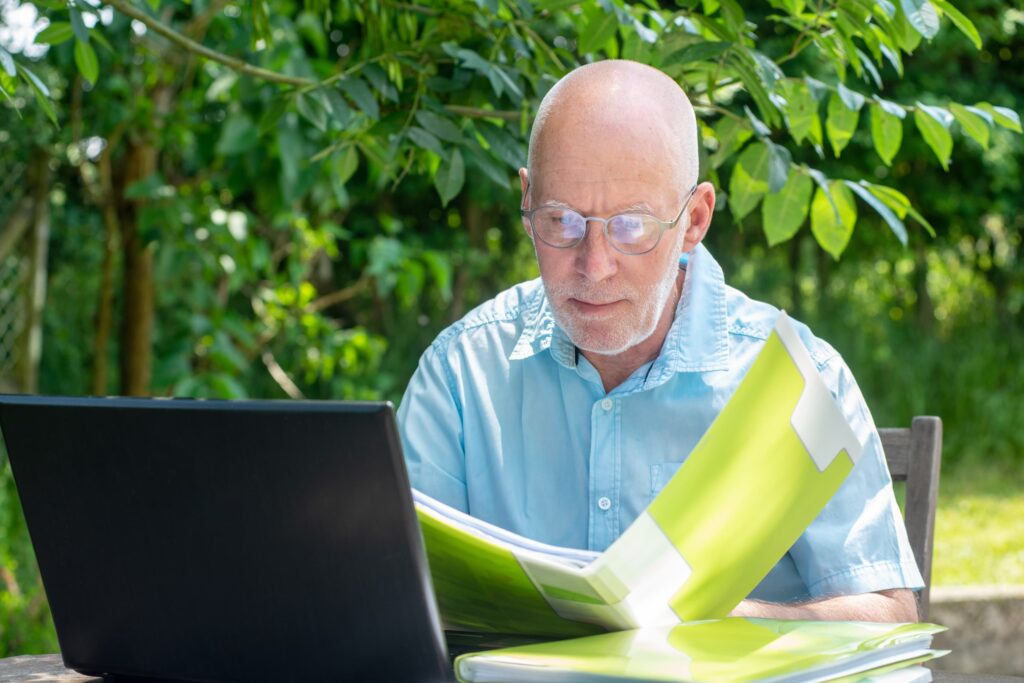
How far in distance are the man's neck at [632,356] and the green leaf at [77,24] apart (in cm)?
92

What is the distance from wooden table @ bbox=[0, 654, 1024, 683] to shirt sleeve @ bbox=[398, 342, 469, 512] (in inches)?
19.5

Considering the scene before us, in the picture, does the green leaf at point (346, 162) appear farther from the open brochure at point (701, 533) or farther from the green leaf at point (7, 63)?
the open brochure at point (701, 533)

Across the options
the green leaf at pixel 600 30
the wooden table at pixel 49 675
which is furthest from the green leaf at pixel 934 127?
the wooden table at pixel 49 675

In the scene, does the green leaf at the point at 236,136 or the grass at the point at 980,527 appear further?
the grass at the point at 980,527

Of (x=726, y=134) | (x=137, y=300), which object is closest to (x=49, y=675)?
(x=726, y=134)

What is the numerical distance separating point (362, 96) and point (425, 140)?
0.17 meters

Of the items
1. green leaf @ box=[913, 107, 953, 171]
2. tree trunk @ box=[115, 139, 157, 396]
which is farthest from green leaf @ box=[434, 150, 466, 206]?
tree trunk @ box=[115, 139, 157, 396]

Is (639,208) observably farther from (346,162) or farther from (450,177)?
(346,162)

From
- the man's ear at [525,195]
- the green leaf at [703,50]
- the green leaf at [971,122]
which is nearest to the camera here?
the man's ear at [525,195]

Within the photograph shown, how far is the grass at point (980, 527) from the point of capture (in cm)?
529

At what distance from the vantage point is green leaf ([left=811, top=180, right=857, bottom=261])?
7.18 feet

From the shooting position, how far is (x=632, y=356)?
1777mm

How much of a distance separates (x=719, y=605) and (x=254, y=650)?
1.41ft

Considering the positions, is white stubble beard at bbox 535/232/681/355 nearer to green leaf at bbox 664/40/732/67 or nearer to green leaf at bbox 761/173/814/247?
green leaf at bbox 664/40/732/67
